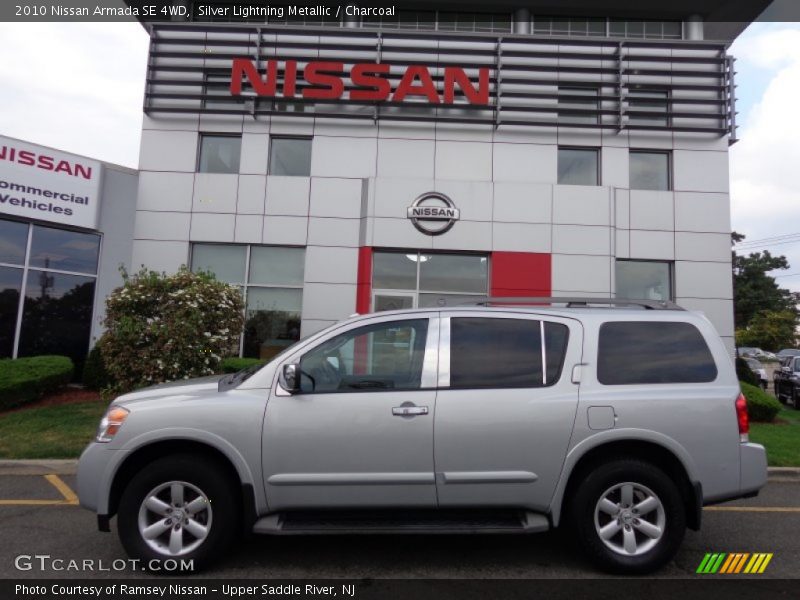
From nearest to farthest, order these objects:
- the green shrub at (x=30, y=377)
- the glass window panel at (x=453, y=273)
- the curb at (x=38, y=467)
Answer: the curb at (x=38, y=467), the green shrub at (x=30, y=377), the glass window panel at (x=453, y=273)

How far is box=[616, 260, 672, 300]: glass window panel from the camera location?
13297 mm

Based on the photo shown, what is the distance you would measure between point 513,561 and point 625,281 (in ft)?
35.2

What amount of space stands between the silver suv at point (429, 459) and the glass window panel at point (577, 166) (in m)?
10.5

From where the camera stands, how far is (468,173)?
1327 centimetres

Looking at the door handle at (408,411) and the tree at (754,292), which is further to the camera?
the tree at (754,292)

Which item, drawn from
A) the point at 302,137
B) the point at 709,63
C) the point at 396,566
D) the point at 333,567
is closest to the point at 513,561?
the point at 396,566

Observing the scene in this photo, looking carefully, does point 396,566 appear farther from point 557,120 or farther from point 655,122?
point 655,122

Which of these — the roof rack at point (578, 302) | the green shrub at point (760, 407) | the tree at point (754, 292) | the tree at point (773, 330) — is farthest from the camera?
the tree at point (754, 292)

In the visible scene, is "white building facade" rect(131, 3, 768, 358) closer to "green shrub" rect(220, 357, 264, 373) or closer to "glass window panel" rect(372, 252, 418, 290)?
"glass window panel" rect(372, 252, 418, 290)

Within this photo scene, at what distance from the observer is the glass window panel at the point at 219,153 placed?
13531 mm

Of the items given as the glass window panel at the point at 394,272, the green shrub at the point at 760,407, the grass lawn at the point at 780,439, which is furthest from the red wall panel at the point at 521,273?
the grass lawn at the point at 780,439
